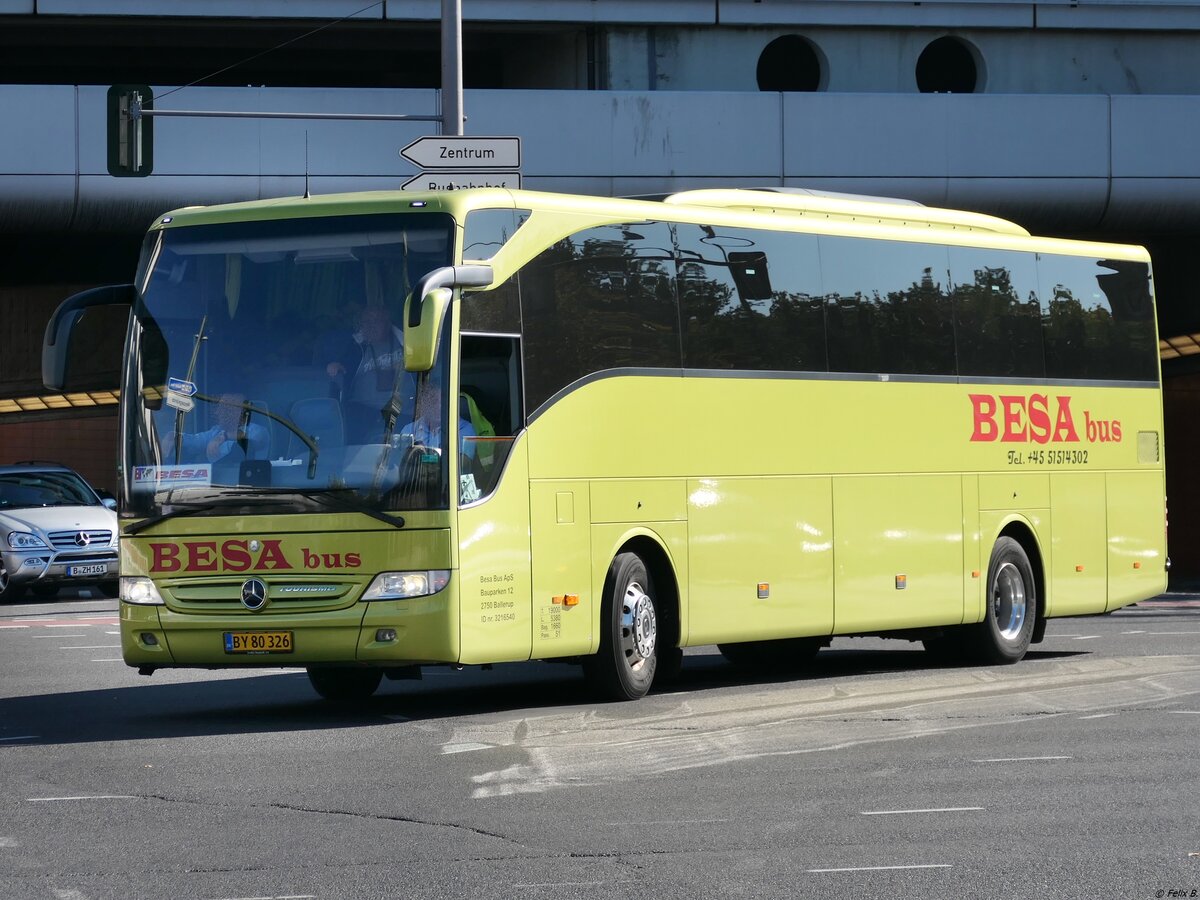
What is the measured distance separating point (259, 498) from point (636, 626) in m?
2.80

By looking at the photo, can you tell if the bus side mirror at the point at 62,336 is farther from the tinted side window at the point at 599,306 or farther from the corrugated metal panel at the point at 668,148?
the corrugated metal panel at the point at 668,148

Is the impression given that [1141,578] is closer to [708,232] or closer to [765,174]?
[708,232]

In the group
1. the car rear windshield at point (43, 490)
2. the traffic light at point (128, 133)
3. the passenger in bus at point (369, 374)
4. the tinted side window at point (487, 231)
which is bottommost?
the car rear windshield at point (43, 490)

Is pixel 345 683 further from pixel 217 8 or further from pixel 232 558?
pixel 217 8

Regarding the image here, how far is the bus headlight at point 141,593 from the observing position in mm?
13117

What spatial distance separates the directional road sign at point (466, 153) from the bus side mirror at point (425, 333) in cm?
747

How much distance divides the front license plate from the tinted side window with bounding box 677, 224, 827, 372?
3594 millimetres

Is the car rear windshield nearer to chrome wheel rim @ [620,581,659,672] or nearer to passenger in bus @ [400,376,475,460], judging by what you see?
chrome wheel rim @ [620,581,659,672]

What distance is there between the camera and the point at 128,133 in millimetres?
21984

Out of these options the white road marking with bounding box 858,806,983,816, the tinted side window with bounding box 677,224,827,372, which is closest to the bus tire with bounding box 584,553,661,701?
the tinted side window with bounding box 677,224,827,372

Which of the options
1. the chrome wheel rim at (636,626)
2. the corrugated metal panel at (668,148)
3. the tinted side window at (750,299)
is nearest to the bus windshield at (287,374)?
the chrome wheel rim at (636,626)

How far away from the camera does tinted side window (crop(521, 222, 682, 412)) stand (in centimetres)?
1342

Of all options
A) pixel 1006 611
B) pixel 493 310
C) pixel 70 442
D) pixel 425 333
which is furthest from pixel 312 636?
pixel 70 442

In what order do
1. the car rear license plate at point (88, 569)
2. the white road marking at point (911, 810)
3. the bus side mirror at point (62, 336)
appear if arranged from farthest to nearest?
the car rear license plate at point (88, 569), the bus side mirror at point (62, 336), the white road marking at point (911, 810)
